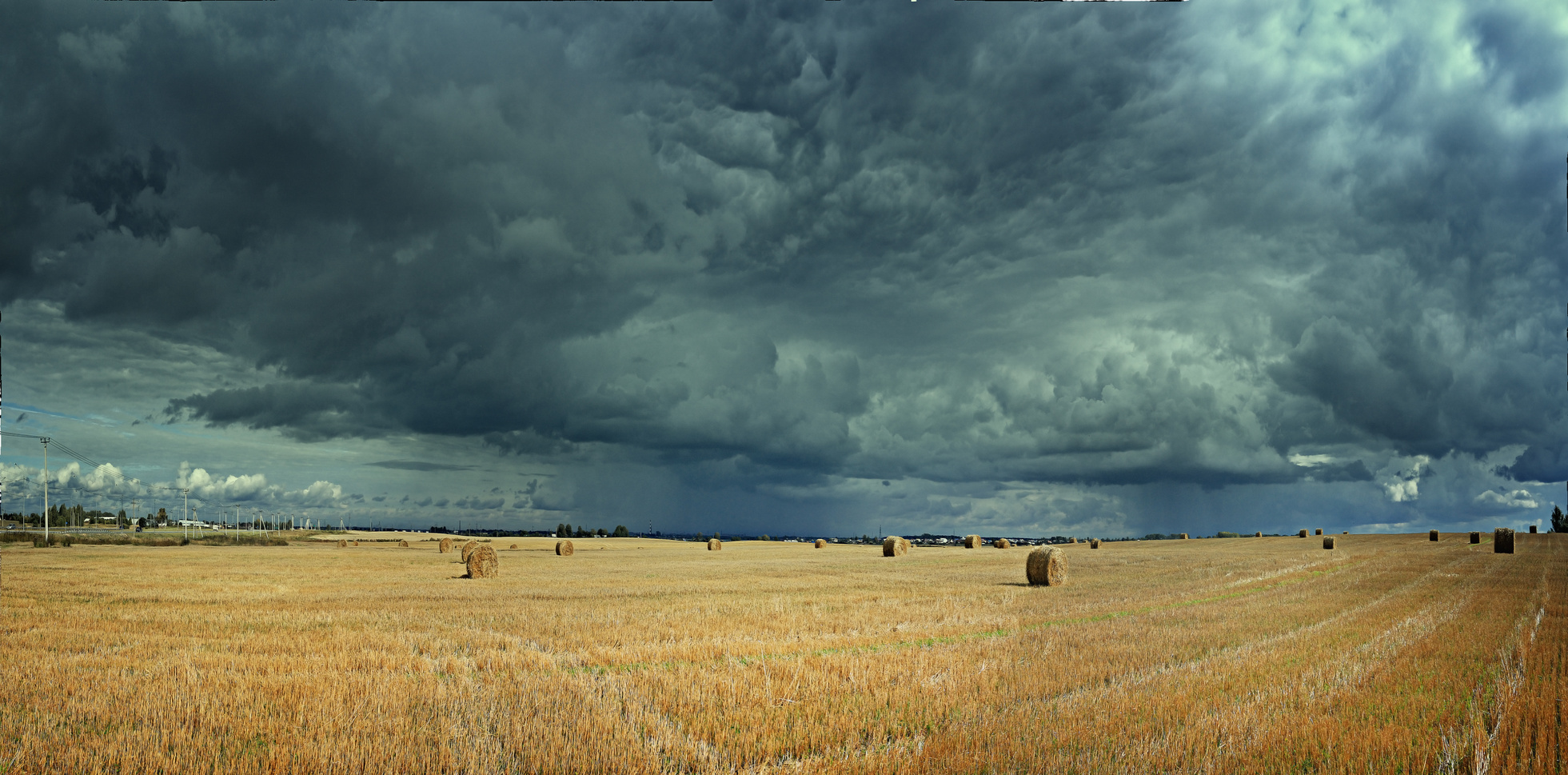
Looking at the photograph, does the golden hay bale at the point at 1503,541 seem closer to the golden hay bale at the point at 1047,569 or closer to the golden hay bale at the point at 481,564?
the golden hay bale at the point at 1047,569

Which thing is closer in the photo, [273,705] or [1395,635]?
[273,705]

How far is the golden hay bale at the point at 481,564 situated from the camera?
35.0 meters

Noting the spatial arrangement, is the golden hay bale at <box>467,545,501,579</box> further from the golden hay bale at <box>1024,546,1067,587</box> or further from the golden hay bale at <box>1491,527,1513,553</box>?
the golden hay bale at <box>1491,527,1513,553</box>

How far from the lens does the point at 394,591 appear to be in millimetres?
26438

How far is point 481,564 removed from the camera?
116 feet

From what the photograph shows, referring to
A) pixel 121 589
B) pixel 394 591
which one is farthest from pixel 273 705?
pixel 121 589

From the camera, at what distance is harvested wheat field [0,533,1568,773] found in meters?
7.75

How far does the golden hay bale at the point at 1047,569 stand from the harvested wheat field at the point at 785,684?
26.7ft

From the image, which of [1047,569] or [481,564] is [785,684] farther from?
[481,564]

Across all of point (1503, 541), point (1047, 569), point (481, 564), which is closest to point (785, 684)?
point (1047, 569)

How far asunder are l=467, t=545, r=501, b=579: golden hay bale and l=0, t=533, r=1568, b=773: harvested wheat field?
11835 millimetres

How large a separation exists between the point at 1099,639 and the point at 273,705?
13.8 m

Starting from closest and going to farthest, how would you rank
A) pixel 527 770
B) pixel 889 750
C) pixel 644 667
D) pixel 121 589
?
pixel 527 770 < pixel 889 750 < pixel 644 667 < pixel 121 589

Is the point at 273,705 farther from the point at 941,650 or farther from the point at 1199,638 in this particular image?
the point at 1199,638
